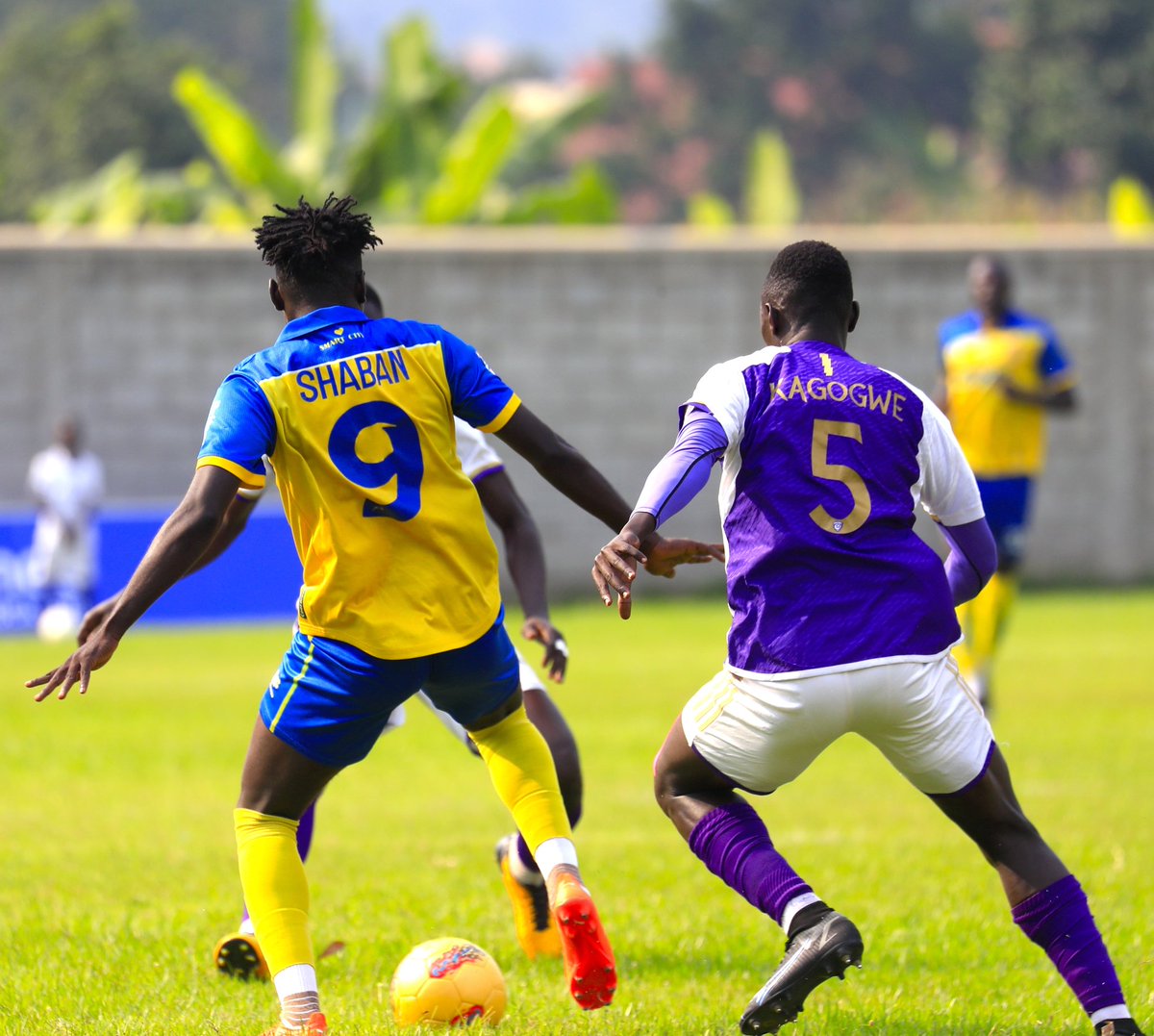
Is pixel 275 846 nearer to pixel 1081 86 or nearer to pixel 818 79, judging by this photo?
pixel 1081 86

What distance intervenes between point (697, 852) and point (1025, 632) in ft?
47.0

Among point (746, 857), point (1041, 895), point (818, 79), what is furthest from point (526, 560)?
point (818, 79)

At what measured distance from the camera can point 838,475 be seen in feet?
15.6

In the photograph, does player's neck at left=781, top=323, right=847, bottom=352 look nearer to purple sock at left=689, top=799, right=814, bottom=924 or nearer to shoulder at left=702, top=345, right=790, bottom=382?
shoulder at left=702, top=345, right=790, bottom=382

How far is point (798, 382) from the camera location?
4.78m

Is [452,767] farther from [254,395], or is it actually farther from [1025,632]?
[1025,632]

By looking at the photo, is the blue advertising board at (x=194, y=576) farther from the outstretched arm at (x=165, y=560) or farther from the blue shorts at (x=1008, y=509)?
the outstretched arm at (x=165, y=560)

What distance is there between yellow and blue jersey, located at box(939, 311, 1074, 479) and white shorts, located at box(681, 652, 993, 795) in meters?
7.38

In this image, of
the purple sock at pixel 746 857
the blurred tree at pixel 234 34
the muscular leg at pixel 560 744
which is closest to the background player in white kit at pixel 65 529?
the muscular leg at pixel 560 744

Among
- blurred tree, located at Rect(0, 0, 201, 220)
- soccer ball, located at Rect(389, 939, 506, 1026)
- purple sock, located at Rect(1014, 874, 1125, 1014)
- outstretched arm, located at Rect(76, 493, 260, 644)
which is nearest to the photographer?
purple sock, located at Rect(1014, 874, 1125, 1014)

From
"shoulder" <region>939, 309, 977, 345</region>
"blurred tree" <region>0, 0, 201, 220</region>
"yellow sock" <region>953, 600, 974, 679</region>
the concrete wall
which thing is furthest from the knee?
"blurred tree" <region>0, 0, 201, 220</region>

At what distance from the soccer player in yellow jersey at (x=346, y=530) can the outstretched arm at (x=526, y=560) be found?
27.3 inches

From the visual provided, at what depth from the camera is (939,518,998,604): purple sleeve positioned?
5102 millimetres

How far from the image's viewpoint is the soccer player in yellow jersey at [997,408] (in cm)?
1195
